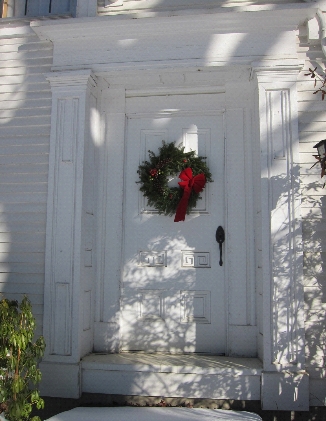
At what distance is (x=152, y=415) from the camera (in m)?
3.28

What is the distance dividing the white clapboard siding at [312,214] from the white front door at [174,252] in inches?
32.5

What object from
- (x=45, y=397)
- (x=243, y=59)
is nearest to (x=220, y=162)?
(x=243, y=59)

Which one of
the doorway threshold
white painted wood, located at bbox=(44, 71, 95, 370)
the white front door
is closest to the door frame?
the white front door

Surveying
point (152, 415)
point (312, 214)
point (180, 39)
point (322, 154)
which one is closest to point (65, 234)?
point (152, 415)

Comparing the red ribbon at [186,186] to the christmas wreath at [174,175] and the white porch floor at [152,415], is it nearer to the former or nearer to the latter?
the christmas wreath at [174,175]

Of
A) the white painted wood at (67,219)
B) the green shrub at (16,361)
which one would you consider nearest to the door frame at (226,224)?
the white painted wood at (67,219)

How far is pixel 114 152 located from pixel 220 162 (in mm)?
1105

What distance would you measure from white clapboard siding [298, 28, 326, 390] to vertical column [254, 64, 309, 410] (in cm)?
10

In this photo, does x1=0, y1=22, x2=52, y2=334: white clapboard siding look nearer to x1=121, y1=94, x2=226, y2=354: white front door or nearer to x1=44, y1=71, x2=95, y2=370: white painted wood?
x1=44, y1=71, x2=95, y2=370: white painted wood

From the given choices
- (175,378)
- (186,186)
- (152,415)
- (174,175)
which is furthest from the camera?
(174,175)

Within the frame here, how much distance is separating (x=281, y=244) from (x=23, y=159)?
2.61m

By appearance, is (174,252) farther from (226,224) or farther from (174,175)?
(174,175)

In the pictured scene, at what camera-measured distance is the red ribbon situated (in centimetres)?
424

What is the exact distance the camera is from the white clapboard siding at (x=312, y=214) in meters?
3.74
